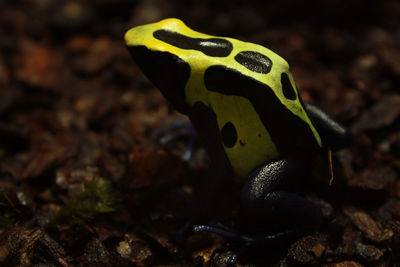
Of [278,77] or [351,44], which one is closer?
[278,77]

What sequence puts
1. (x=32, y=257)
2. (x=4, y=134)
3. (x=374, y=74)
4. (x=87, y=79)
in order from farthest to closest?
1. (x=87, y=79)
2. (x=374, y=74)
3. (x=4, y=134)
4. (x=32, y=257)

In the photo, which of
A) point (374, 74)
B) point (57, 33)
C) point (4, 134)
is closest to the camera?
point (4, 134)

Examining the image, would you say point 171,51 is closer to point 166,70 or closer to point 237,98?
point 166,70

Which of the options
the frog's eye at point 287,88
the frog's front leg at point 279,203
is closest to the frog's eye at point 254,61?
the frog's eye at point 287,88

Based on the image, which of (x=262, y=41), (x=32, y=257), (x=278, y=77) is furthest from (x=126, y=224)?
(x=262, y=41)

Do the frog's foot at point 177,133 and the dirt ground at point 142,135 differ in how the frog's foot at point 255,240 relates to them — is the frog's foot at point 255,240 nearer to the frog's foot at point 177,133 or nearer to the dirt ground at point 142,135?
the dirt ground at point 142,135

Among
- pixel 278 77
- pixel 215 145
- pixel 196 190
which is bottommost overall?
pixel 196 190

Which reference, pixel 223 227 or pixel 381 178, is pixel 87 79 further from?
pixel 381 178

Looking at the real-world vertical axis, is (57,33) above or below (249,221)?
above
